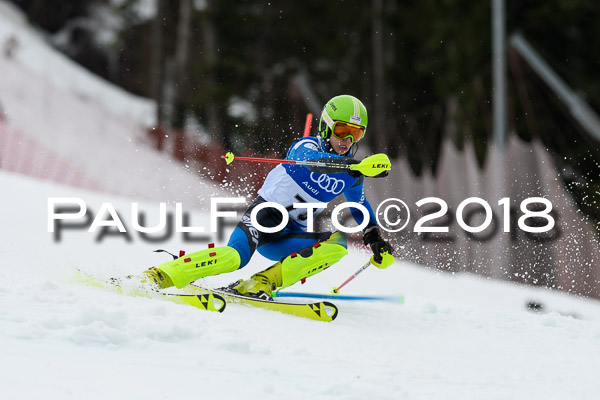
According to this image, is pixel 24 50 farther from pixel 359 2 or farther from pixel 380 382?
pixel 380 382

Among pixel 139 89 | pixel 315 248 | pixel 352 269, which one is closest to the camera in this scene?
pixel 315 248

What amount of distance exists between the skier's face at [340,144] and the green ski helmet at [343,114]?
0.18 ft

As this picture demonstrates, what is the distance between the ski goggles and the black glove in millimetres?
719

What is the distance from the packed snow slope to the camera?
10.4 ft

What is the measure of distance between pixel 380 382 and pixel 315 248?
191 cm

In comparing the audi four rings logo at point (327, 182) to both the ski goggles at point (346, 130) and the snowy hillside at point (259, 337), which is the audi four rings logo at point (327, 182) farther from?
the snowy hillside at point (259, 337)

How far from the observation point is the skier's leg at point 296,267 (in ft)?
17.8

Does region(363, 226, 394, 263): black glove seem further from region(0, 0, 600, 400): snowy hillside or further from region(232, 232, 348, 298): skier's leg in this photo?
region(0, 0, 600, 400): snowy hillside

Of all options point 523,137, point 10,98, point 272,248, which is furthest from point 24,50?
point 272,248

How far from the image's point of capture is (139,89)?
109ft

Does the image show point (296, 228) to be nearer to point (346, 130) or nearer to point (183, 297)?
point (346, 130)

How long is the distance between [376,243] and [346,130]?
821mm
